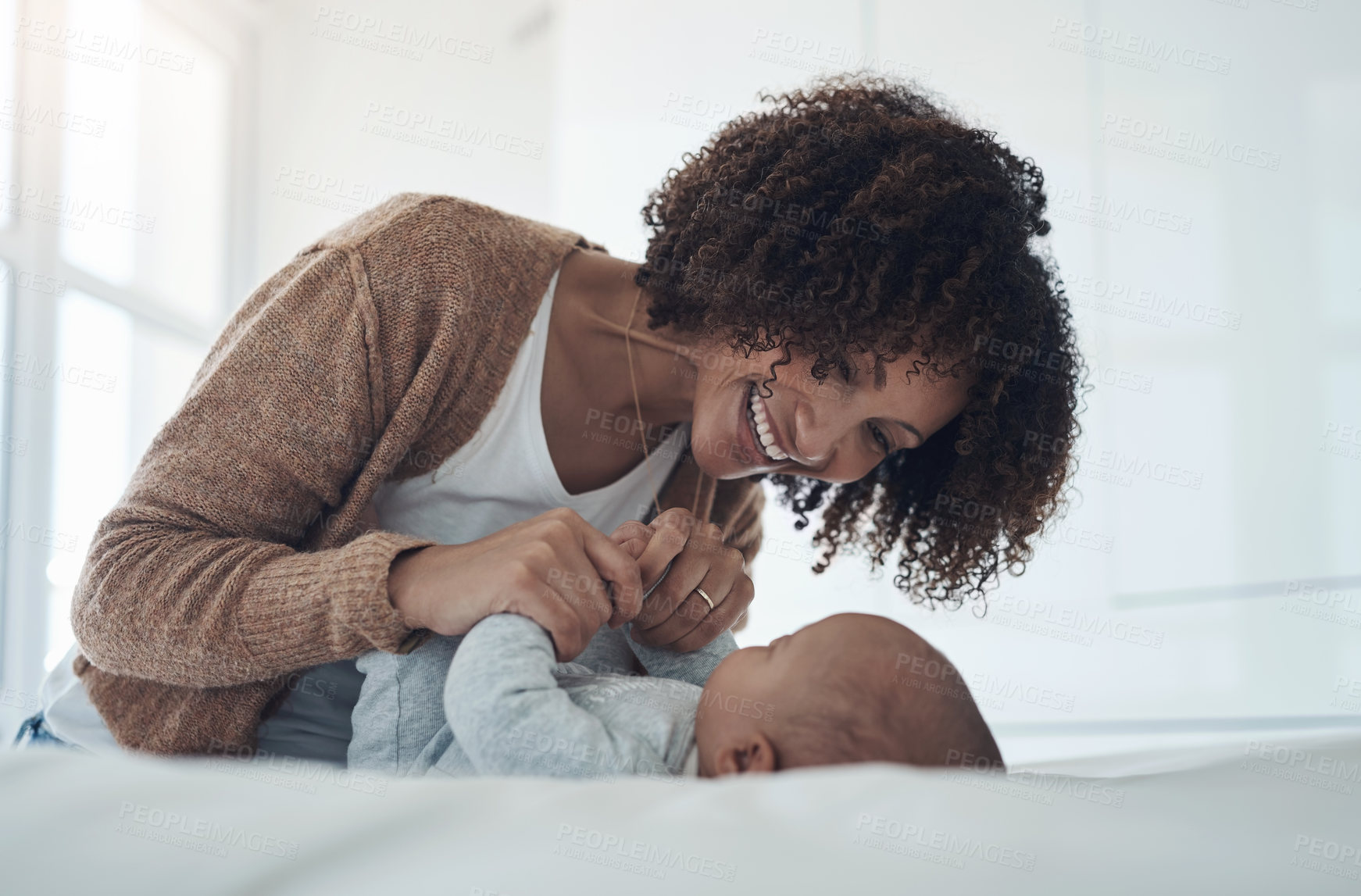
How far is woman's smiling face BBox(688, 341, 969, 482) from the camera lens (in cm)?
115

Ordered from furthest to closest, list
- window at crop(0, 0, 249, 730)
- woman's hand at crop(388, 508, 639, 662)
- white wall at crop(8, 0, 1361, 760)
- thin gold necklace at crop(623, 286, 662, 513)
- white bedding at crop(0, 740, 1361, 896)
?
white wall at crop(8, 0, 1361, 760) → window at crop(0, 0, 249, 730) → thin gold necklace at crop(623, 286, 662, 513) → woman's hand at crop(388, 508, 639, 662) → white bedding at crop(0, 740, 1361, 896)

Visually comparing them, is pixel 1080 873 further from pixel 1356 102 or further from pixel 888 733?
pixel 1356 102

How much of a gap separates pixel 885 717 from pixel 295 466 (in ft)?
2.20

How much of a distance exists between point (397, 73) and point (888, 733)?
10.2ft

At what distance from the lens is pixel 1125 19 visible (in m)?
2.84

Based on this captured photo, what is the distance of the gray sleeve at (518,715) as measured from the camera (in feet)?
2.59

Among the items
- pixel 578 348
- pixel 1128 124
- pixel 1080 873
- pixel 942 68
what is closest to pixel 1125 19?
pixel 1128 124

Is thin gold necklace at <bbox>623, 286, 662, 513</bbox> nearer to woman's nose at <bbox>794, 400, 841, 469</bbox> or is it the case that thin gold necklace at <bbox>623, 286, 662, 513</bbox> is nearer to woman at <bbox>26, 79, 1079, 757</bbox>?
woman at <bbox>26, 79, 1079, 757</bbox>

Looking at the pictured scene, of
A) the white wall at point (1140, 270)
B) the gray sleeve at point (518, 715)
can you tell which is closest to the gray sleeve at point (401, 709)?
the gray sleeve at point (518, 715)

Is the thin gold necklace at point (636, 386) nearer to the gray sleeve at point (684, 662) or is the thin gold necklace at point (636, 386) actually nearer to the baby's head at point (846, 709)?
the gray sleeve at point (684, 662)

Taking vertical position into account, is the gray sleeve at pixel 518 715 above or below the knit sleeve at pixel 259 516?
below

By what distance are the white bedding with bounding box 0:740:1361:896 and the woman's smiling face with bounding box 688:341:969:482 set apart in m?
0.63

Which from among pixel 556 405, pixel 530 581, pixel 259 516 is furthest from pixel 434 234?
pixel 530 581

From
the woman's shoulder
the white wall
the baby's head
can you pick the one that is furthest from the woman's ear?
the white wall
